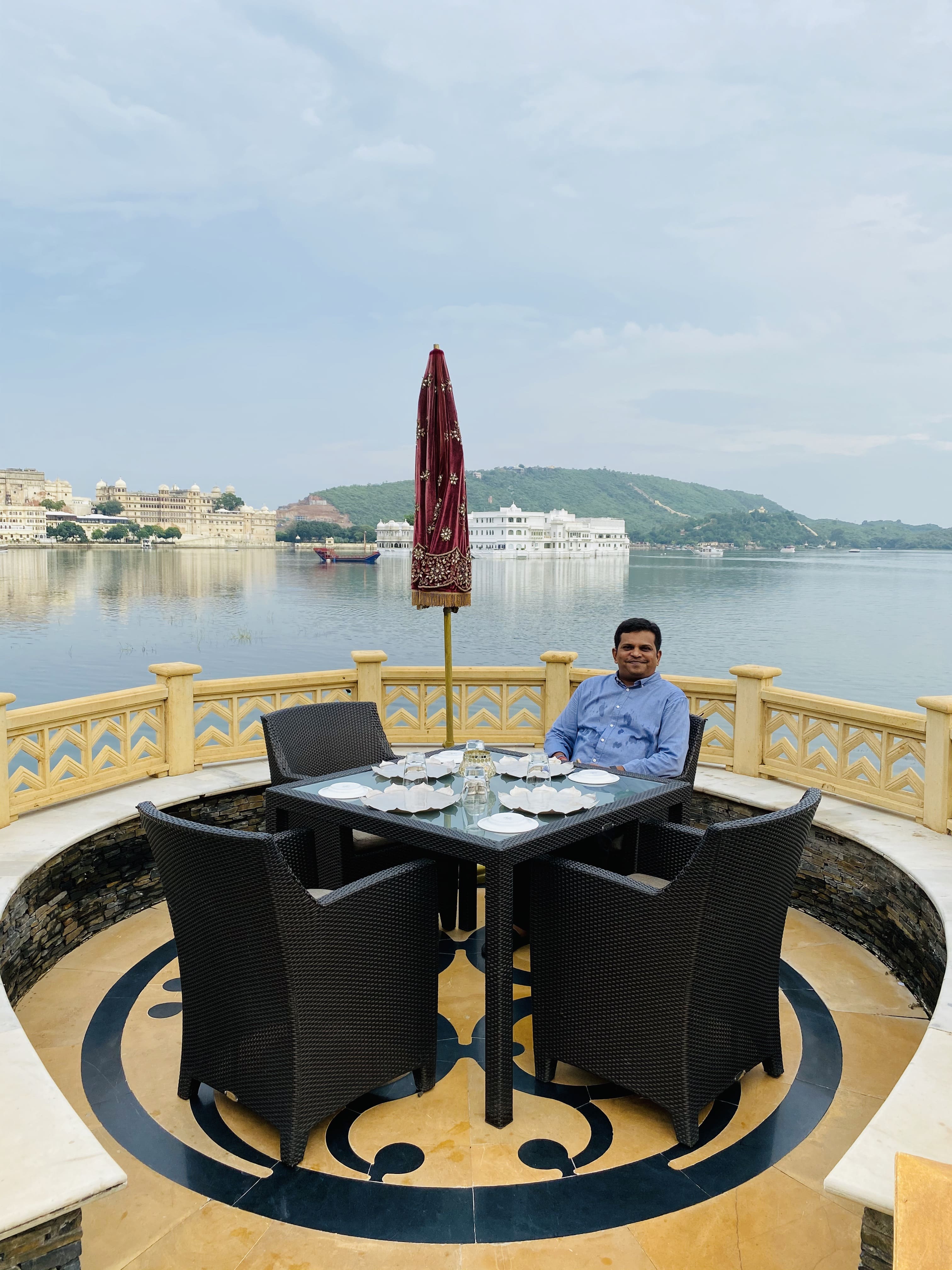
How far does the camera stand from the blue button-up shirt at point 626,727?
3.59 metres

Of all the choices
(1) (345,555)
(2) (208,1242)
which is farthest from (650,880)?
(1) (345,555)

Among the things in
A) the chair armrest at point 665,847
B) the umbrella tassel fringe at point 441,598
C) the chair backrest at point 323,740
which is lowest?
the chair armrest at point 665,847

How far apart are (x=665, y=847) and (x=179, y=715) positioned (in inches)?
127

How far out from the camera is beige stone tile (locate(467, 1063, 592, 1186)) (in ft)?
7.13

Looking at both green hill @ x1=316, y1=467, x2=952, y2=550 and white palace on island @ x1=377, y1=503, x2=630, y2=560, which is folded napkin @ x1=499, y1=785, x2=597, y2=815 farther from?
green hill @ x1=316, y1=467, x2=952, y2=550

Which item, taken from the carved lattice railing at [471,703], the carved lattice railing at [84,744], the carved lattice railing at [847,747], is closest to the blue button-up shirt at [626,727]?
the carved lattice railing at [847,747]

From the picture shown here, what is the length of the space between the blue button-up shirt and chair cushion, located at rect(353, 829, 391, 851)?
94 cm

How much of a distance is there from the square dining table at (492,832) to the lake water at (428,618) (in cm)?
1433

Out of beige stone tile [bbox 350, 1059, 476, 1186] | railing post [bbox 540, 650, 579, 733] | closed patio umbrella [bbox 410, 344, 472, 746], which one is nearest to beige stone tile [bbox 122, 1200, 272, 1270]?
beige stone tile [bbox 350, 1059, 476, 1186]

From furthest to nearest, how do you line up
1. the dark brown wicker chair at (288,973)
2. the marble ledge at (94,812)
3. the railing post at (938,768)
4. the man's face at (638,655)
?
the railing post at (938,768) < the man's face at (638,655) < the marble ledge at (94,812) < the dark brown wicker chair at (288,973)

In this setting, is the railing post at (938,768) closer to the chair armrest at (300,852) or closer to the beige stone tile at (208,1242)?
the chair armrest at (300,852)

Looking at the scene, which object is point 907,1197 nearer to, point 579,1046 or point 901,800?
point 579,1046

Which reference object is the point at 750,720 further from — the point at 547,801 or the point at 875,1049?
the point at 547,801

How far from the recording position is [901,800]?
4258 mm
